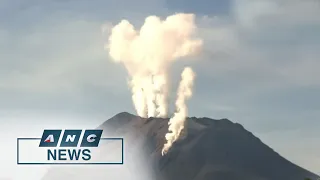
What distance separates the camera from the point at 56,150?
8488 centimetres

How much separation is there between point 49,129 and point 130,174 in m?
111

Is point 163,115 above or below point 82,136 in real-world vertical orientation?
above

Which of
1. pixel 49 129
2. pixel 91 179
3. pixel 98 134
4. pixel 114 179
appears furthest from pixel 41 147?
pixel 91 179

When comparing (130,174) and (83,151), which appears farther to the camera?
(130,174)

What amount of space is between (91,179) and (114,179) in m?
15.5

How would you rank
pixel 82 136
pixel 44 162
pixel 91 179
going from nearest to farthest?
pixel 82 136
pixel 44 162
pixel 91 179

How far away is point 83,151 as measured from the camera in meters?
A: 85.1

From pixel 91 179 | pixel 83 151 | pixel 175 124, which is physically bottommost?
pixel 83 151

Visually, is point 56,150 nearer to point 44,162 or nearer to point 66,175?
point 44,162

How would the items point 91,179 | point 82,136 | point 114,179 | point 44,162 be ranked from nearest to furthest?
point 82,136 < point 44,162 < point 114,179 < point 91,179

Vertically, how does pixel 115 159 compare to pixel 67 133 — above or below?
above

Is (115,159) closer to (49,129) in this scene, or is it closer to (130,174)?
(130,174)

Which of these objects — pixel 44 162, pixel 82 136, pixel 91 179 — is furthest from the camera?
pixel 91 179

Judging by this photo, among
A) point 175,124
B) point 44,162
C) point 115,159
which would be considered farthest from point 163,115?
point 44,162
